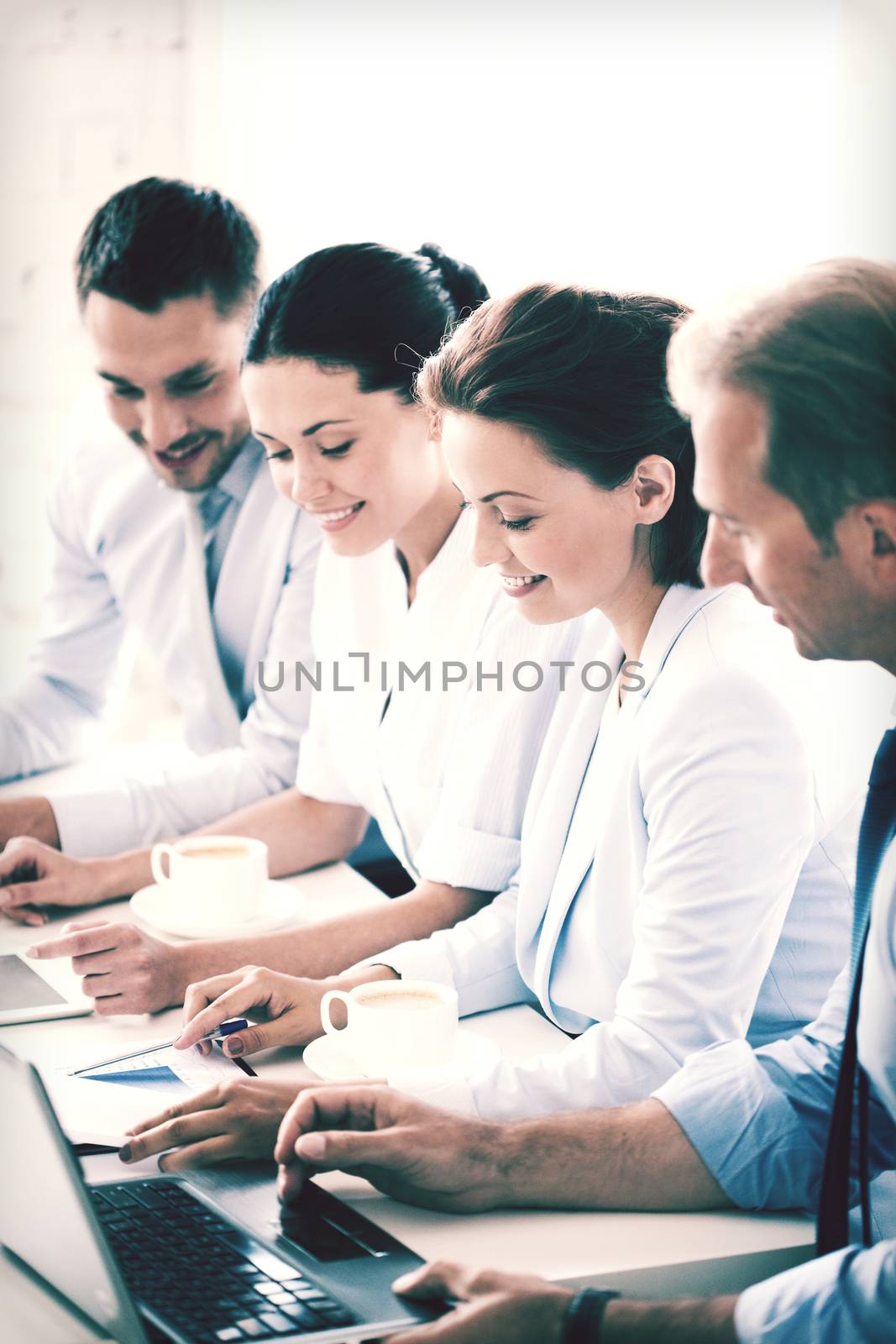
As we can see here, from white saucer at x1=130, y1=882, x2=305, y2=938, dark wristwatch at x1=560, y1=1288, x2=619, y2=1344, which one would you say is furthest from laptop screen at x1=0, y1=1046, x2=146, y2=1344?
white saucer at x1=130, y1=882, x2=305, y2=938

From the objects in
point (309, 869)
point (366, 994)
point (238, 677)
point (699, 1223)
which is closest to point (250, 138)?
point (238, 677)

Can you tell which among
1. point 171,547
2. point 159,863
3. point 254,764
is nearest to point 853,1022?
point 159,863

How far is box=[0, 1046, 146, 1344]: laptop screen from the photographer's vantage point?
2.75 ft

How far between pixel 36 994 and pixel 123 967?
11cm

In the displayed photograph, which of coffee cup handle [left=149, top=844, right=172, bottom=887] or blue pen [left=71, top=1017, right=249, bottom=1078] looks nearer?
blue pen [left=71, top=1017, right=249, bottom=1078]

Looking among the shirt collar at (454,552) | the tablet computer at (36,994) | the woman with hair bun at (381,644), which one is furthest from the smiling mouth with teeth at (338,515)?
the tablet computer at (36,994)

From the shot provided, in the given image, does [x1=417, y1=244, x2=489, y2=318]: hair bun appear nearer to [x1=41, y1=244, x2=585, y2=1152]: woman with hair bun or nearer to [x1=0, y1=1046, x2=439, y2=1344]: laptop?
[x1=41, y1=244, x2=585, y2=1152]: woman with hair bun

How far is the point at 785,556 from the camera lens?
0.92m

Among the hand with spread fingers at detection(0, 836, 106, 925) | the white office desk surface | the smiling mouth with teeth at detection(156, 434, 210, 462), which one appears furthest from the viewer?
the smiling mouth with teeth at detection(156, 434, 210, 462)

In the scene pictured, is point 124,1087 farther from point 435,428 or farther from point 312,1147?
point 435,428

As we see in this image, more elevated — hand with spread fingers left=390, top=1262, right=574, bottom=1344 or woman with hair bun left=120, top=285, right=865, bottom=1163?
woman with hair bun left=120, top=285, right=865, bottom=1163

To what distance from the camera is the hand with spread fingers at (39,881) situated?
166 cm

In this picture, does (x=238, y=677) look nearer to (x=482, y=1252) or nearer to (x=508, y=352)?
(x=508, y=352)

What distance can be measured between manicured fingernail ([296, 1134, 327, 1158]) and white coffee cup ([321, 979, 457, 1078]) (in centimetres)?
16
